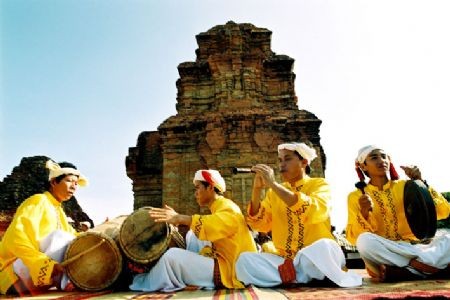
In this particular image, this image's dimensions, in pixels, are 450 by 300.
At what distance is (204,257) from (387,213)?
189 centimetres

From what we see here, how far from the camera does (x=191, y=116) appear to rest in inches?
443

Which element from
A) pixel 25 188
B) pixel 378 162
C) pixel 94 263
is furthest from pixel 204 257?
pixel 25 188

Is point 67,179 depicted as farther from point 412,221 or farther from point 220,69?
point 220,69

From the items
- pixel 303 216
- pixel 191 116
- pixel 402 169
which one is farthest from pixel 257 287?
pixel 191 116

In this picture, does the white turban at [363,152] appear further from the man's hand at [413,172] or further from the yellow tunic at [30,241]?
the yellow tunic at [30,241]

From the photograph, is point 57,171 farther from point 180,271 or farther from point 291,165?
point 291,165

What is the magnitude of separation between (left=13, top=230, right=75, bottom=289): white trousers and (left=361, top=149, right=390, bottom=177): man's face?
3129 millimetres

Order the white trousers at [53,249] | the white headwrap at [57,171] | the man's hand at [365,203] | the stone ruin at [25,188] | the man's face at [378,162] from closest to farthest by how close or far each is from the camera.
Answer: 1. the white trousers at [53,249]
2. the man's hand at [365,203]
3. the man's face at [378,162]
4. the white headwrap at [57,171]
5. the stone ruin at [25,188]

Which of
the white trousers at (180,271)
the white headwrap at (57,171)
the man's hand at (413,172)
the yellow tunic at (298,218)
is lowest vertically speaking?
the white trousers at (180,271)

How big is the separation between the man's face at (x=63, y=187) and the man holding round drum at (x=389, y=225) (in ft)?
9.78

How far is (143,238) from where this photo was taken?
3.77 meters

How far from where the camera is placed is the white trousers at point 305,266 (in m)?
3.33

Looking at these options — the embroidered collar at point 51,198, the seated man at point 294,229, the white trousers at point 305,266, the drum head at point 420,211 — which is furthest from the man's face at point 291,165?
the embroidered collar at point 51,198

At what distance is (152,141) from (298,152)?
33.0ft
